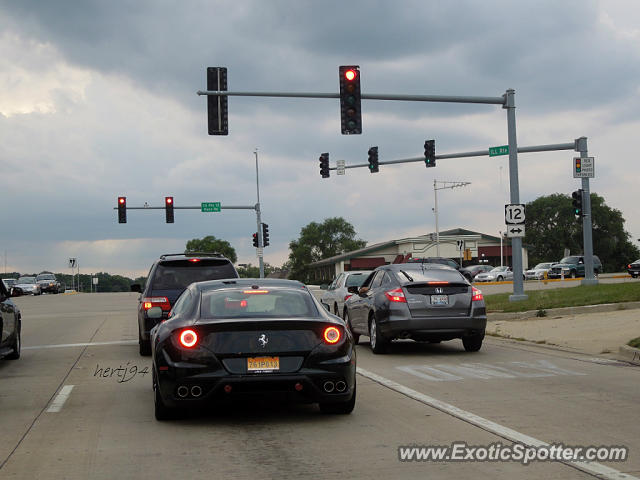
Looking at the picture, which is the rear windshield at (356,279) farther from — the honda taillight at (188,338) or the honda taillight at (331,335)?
the honda taillight at (188,338)

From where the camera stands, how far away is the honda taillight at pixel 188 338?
25.7ft

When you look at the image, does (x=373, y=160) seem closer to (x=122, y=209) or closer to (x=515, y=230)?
(x=515, y=230)

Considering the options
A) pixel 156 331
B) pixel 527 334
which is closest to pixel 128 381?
pixel 156 331

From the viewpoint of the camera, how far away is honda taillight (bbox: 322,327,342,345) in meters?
8.01

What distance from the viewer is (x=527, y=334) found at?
57.8 ft

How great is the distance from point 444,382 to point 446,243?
8343 centimetres

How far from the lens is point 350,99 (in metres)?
21.3

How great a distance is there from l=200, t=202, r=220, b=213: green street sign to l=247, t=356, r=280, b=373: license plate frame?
138ft

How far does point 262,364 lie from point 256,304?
887 mm

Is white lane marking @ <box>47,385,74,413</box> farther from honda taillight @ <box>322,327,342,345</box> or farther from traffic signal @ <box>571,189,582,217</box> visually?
traffic signal @ <box>571,189,582,217</box>

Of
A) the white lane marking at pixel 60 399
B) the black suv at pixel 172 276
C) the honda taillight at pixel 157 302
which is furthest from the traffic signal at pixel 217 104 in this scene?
the white lane marking at pixel 60 399

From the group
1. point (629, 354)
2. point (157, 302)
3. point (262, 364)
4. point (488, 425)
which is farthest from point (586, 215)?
point (262, 364)

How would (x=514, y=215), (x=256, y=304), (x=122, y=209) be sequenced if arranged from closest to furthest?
(x=256, y=304) → (x=514, y=215) → (x=122, y=209)

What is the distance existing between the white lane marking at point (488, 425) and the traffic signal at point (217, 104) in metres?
11.2
